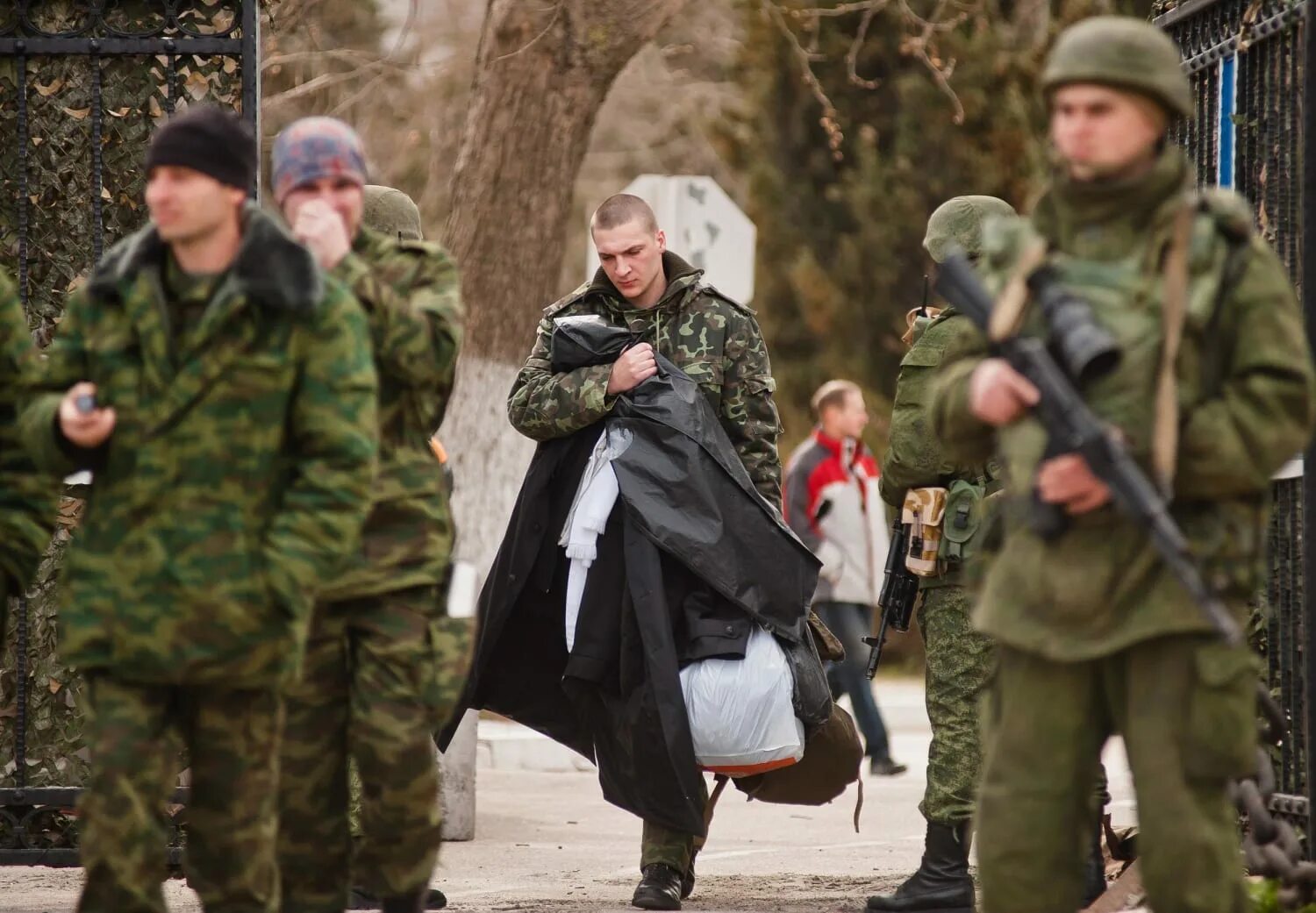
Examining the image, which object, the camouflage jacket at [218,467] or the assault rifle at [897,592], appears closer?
the camouflage jacket at [218,467]

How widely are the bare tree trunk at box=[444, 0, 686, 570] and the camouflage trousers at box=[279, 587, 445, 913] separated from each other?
433 cm

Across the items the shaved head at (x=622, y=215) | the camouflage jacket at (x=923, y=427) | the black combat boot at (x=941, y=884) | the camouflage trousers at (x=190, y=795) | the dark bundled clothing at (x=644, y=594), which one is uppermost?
the shaved head at (x=622, y=215)

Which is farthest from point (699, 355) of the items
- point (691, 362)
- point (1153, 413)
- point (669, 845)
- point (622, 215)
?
point (1153, 413)

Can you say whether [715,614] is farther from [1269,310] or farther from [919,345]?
[1269,310]

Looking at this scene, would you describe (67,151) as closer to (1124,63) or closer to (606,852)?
(606,852)

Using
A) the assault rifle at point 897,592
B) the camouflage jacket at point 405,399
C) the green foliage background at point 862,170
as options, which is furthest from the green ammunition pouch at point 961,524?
the green foliage background at point 862,170

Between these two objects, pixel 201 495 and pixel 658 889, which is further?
pixel 658 889

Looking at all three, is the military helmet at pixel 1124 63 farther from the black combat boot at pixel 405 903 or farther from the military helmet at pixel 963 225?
the military helmet at pixel 963 225

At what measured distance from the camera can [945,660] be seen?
20.4ft

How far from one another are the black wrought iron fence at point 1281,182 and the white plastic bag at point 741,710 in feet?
4.69

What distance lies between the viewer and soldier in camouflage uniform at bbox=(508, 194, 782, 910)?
253 inches

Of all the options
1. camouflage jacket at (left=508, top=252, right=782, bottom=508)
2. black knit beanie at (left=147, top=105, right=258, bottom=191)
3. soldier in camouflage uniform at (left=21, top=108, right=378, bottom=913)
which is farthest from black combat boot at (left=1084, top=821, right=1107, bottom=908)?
black knit beanie at (left=147, top=105, right=258, bottom=191)

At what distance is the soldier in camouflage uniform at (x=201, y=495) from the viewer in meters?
4.05

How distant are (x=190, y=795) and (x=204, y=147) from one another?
1314 mm
